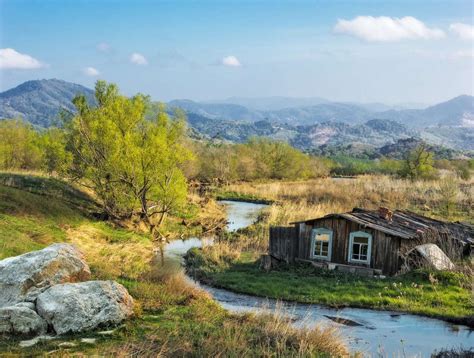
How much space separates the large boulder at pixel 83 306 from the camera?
41.9 ft

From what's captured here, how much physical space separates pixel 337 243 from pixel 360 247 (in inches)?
48.5

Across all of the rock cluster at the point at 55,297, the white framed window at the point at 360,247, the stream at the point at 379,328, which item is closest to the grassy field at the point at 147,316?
the rock cluster at the point at 55,297

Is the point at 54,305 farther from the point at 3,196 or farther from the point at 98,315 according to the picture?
the point at 3,196

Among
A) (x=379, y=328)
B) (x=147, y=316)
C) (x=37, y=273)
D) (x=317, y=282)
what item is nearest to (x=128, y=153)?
(x=317, y=282)

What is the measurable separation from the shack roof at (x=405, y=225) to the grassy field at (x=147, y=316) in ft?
33.5

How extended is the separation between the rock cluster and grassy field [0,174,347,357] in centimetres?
53

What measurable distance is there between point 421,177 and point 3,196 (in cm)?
5587

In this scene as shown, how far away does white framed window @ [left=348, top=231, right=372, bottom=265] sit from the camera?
2577 cm

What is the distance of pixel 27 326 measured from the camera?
12.4 metres

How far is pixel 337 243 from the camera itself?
26.6 metres

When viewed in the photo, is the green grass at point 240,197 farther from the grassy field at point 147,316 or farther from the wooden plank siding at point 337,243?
the wooden plank siding at point 337,243

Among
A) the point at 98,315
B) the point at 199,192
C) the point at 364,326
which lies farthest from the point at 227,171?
the point at 98,315

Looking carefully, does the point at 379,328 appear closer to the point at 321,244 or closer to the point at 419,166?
the point at 321,244

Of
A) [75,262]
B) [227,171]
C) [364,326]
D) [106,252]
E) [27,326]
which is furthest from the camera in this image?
[227,171]
